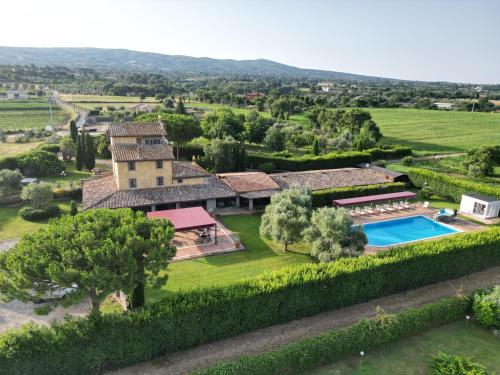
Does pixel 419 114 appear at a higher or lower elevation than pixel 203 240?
higher

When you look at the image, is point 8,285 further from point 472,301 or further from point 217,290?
point 472,301

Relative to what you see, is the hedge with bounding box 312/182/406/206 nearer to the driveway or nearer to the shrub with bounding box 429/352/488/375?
the shrub with bounding box 429/352/488/375

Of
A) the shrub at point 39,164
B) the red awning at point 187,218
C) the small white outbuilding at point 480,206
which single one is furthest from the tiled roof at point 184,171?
the small white outbuilding at point 480,206

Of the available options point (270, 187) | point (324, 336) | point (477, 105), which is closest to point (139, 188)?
point (270, 187)

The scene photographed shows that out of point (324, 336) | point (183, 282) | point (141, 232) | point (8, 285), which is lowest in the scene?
point (183, 282)

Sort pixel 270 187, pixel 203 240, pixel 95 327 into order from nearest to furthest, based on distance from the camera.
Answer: pixel 95 327 < pixel 203 240 < pixel 270 187
